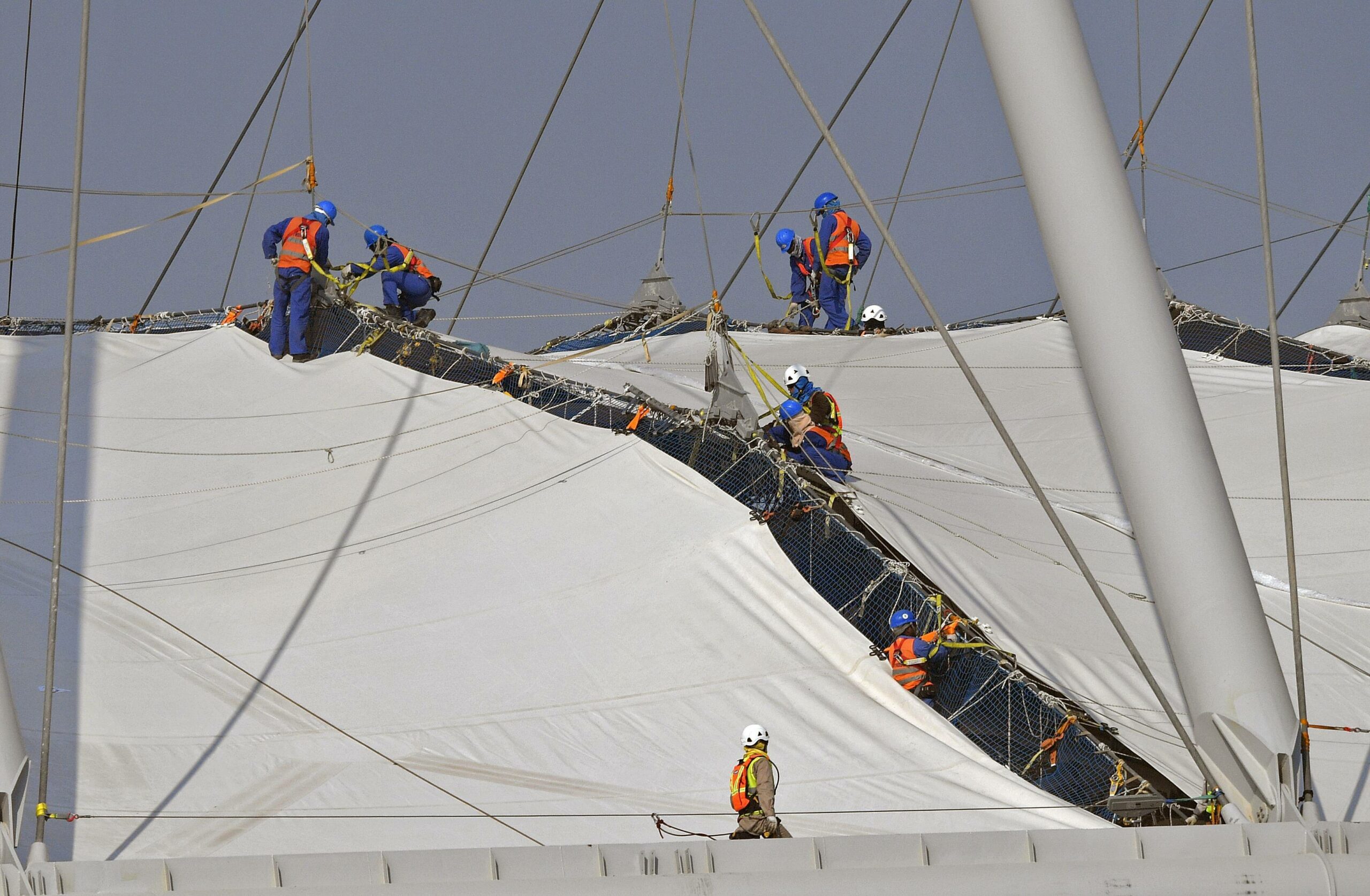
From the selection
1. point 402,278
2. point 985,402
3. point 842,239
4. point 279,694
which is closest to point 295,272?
point 402,278

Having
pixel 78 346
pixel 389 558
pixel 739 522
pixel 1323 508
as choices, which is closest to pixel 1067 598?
pixel 739 522

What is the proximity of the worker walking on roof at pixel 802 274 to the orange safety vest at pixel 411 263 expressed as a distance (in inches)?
151

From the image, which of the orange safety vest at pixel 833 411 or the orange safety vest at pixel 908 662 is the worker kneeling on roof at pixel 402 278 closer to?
the orange safety vest at pixel 833 411

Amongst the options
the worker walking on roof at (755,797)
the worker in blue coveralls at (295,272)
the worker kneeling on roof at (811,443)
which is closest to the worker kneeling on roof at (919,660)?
the worker walking on roof at (755,797)

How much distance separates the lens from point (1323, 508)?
9.30 metres

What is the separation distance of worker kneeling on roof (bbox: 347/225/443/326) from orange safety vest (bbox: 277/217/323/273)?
0.71 m

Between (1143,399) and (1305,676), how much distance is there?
4.10 metres

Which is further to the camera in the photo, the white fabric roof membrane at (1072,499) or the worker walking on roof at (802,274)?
the worker walking on roof at (802,274)

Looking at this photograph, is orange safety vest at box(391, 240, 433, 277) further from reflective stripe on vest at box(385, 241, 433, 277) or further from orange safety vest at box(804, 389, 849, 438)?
orange safety vest at box(804, 389, 849, 438)

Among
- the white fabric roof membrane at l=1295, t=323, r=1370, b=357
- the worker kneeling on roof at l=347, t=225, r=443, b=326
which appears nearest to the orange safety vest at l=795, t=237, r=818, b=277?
the worker kneeling on roof at l=347, t=225, r=443, b=326

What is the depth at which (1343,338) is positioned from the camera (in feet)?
56.3

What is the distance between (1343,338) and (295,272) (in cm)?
1224

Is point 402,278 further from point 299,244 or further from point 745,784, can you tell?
point 745,784

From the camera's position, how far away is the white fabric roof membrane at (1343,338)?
54.5ft
